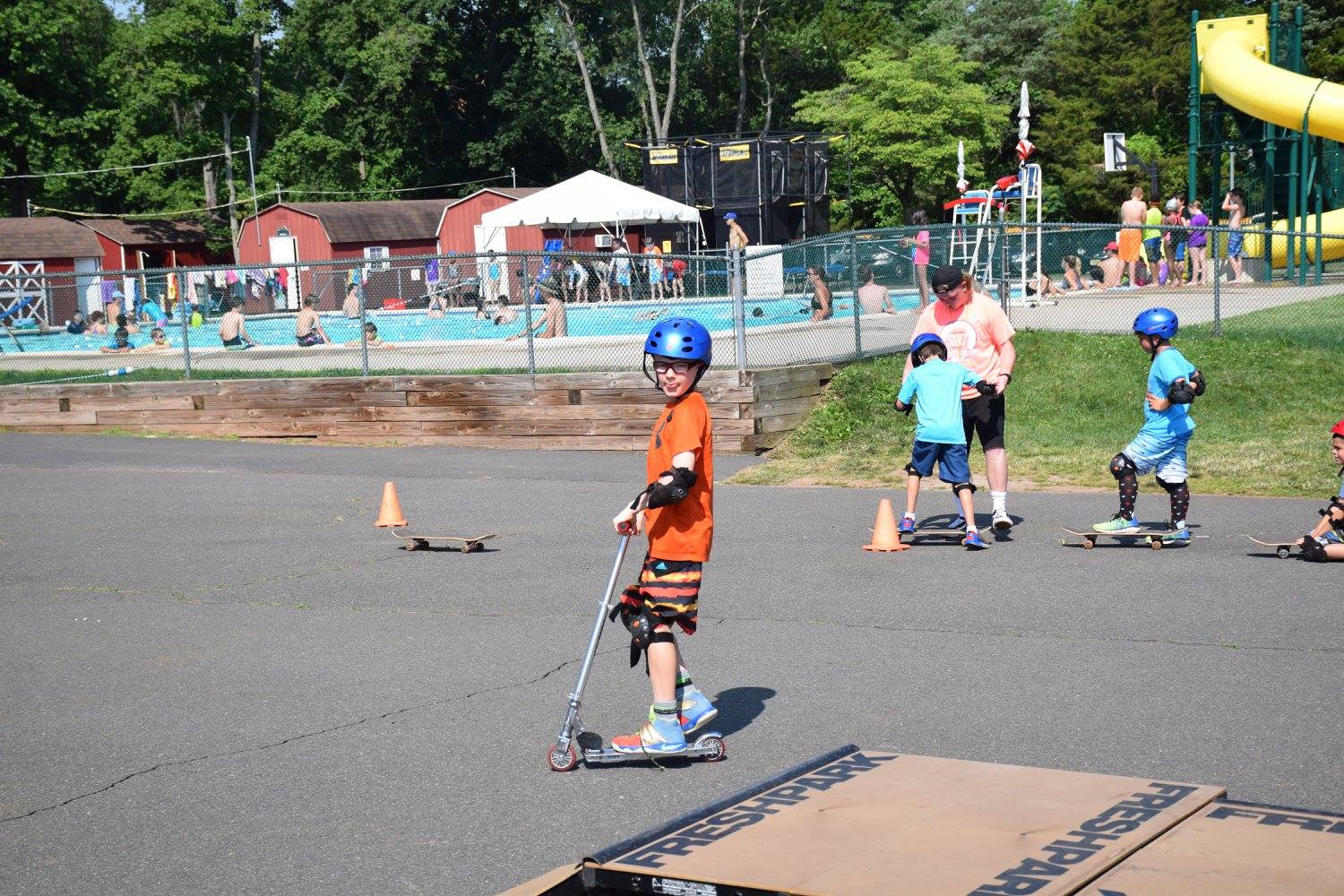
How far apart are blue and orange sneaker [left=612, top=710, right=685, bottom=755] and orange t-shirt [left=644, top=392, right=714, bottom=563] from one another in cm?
65

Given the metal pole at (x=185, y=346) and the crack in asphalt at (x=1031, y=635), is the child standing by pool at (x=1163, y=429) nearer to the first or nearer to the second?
the crack in asphalt at (x=1031, y=635)

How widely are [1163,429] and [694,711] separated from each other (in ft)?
17.8

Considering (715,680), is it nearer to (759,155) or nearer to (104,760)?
(104,760)

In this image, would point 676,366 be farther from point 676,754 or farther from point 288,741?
point 288,741

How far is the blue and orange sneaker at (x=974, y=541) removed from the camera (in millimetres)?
10133

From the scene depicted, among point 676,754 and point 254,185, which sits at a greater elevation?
point 254,185

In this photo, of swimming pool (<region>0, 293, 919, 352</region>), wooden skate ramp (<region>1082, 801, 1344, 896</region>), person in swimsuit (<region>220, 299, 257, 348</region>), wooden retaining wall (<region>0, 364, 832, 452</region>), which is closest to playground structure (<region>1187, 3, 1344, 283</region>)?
swimming pool (<region>0, 293, 919, 352</region>)

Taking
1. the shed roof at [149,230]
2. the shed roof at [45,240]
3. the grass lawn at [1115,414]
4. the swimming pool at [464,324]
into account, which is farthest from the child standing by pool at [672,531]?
the shed roof at [149,230]

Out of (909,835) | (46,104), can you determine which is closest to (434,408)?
(909,835)

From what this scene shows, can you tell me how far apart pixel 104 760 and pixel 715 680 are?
2.84m

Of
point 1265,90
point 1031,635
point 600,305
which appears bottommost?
point 1031,635

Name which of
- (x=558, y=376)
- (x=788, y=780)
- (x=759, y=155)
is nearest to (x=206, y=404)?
(x=558, y=376)

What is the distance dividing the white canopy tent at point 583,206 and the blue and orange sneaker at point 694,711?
85.0 feet

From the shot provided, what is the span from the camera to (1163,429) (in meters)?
9.97
